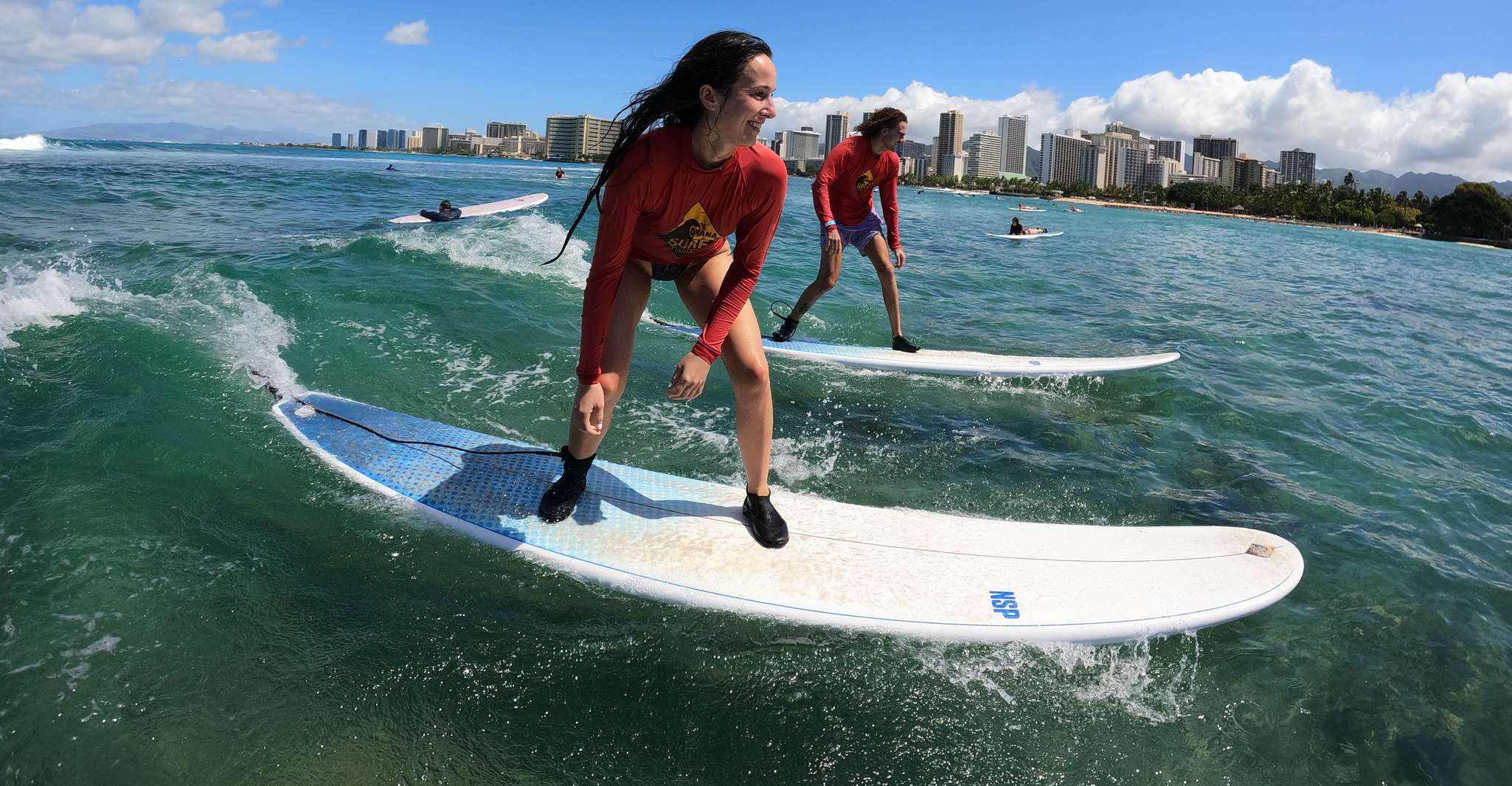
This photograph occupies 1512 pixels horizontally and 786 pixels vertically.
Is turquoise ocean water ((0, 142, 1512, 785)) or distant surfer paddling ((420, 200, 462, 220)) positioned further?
distant surfer paddling ((420, 200, 462, 220))

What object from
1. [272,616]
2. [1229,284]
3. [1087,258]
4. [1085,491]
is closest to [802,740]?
[272,616]

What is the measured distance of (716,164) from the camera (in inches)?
129

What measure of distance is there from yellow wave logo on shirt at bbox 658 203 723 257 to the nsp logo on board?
81.5 inches

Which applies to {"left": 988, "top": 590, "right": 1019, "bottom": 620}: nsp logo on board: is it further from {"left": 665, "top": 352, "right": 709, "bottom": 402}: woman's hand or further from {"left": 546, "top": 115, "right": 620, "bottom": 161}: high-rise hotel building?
{"left": 546, "top": 115, "right": 620, "bottom": 161}: high-rise hotel building

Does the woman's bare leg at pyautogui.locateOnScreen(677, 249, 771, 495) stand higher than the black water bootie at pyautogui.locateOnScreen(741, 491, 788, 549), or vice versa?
the woman's bare leg at pyautogui.locateOnScreen(677, 249, 771, 495)

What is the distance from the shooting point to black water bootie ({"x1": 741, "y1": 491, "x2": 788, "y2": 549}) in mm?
3754

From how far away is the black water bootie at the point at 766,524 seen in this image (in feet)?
12.3

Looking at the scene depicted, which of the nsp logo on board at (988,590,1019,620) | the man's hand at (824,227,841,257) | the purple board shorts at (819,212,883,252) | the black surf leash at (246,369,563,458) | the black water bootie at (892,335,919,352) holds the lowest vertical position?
the nsp logo on board at (988,590,1019,620)

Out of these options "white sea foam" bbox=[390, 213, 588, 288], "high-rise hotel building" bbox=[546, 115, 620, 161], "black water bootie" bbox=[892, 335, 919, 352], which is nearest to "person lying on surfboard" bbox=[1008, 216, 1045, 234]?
"white sea foam" bbox=[390, 213, 588, 288]

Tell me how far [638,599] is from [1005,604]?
5.36 ft

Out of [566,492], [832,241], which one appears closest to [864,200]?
[832,241]

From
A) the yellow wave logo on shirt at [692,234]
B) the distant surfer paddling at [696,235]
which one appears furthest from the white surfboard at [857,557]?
the yellow wave logo on shirt at [692,234]

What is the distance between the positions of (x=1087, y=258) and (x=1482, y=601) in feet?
71.2

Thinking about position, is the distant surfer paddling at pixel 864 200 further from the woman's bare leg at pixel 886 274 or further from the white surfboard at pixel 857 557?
the white surfboard at pixel 857 557
